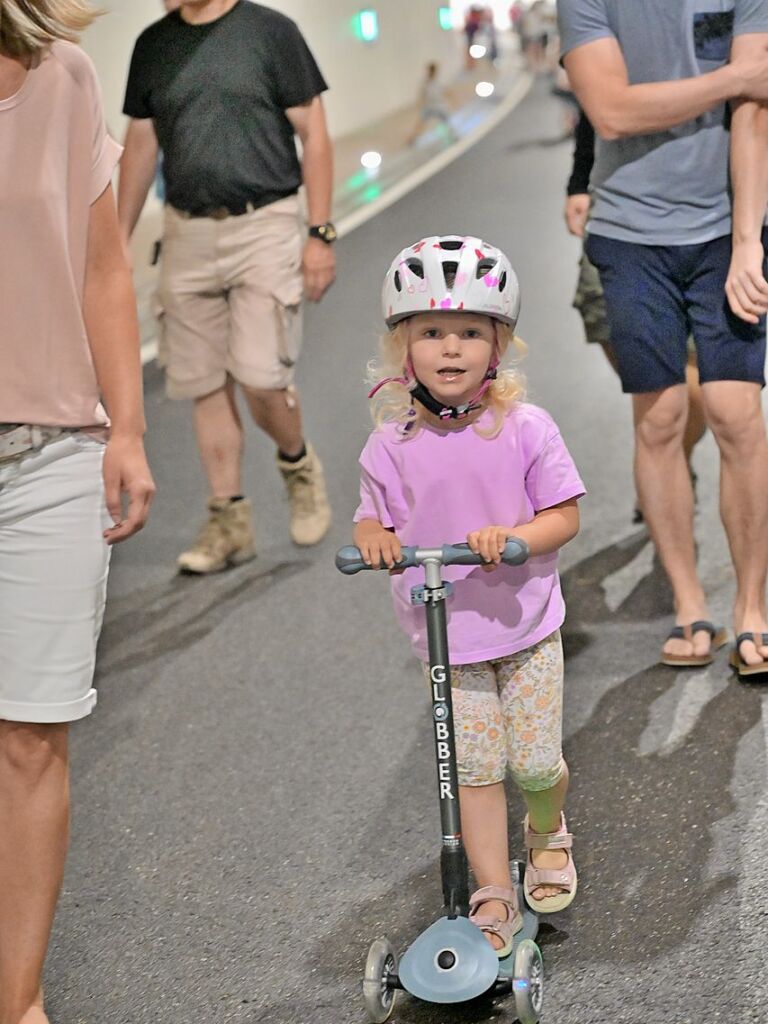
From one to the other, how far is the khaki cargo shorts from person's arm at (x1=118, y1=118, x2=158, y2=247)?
18cm

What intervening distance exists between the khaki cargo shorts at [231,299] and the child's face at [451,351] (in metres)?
2.71

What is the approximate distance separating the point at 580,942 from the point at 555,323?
726cm

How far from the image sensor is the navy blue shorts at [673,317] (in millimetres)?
4527

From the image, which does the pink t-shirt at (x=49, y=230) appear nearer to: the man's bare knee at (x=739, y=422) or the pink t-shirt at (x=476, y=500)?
the pink t-shirt at (x=476, y=500)

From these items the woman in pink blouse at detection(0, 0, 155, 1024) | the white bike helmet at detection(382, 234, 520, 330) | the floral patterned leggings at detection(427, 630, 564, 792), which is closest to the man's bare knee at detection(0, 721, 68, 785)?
the woman in pink blouse at detection(0, 0, 155, 1024)

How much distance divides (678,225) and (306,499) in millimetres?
2320

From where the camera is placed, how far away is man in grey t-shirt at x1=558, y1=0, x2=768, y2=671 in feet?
14.4

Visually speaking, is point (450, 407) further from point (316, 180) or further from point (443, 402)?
point (316, 180)

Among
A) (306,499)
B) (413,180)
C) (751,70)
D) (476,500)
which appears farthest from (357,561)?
(413,180)

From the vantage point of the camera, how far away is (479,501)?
129 inches

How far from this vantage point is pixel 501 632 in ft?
10.9

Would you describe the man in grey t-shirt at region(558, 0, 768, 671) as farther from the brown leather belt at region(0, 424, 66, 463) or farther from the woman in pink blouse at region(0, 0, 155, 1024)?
the brown leather belt at region(0, 424, 66, 463)

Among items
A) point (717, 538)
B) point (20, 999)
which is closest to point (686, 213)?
point (717, 538)

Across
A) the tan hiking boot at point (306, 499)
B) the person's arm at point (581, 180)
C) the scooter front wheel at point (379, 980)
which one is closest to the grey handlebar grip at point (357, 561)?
the scooter front wheel at point (379, 980)
